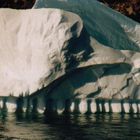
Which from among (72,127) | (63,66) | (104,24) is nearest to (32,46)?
(63,66)

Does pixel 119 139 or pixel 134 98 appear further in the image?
pixel 134 98

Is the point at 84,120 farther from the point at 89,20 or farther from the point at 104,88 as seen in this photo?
the point at 89,20

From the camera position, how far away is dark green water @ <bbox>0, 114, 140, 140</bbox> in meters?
16.2

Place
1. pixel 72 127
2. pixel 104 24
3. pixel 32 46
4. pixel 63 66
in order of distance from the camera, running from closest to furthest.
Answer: pixel 72 127 < pixel 63 66 < pixel 32 46 < pixel 104 24

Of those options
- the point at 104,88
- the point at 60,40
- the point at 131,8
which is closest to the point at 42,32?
the point at 60,40

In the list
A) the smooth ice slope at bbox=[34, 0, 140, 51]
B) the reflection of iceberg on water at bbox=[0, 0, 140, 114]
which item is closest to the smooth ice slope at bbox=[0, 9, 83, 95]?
the reflection of iceberg on water at bbox=[0, 0, 140, 114]

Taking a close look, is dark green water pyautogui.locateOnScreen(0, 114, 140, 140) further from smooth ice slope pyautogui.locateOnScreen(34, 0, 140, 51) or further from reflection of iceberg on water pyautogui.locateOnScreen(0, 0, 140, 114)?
smooth ice slope pyautogui.locateOnScreen(34, 0, 140, 51)

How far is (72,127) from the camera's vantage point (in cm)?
1783

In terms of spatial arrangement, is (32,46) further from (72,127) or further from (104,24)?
(72,127)

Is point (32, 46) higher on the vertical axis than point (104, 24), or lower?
lower

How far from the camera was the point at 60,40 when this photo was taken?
64.8ft

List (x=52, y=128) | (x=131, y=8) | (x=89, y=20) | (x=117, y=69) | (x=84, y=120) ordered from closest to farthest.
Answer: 1. (x=52, y=128)
2. (x=84, y=120)
3. (x=117, y=69)
4. (x=89, y=20)
5. (x=131, y=8)

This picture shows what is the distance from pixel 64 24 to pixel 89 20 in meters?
2.47

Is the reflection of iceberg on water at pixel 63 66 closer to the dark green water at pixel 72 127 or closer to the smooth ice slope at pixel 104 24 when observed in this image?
the smooth ice slope at pixel 104 24
